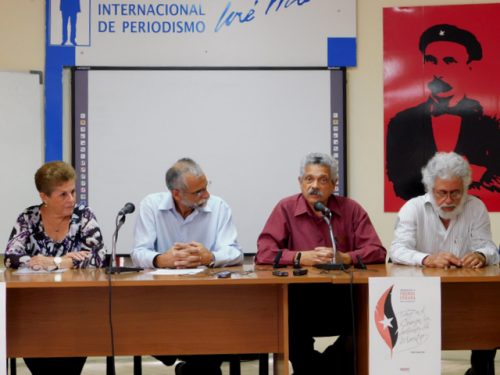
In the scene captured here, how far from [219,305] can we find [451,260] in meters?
1.03

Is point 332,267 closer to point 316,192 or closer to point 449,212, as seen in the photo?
point 316,192

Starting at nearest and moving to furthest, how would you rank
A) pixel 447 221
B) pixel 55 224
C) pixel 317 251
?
pixel 317 251, pixel 55 224, pixel 447 221

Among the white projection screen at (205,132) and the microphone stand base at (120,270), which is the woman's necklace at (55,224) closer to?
the microphone stand base at (120,270)

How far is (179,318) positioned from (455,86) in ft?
8.47

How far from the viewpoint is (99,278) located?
260 cm

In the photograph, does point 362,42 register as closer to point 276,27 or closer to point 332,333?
point 276,27

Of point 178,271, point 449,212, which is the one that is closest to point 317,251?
point 178,271

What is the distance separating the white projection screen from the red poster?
0.54 m

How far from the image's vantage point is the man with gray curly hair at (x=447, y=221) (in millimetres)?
3229

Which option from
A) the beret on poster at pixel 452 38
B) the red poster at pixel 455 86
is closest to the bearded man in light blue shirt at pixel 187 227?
the red poster at pixel 455 86

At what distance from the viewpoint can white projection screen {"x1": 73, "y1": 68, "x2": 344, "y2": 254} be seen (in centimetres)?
434

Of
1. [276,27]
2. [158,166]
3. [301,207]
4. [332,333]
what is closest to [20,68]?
[158,166]

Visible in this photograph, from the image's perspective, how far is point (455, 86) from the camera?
4.36m

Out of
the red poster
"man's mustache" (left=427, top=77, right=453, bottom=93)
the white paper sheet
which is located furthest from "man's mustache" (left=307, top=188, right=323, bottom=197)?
"man's mustache" (left=427, top=77, right=453, bottom=93)
